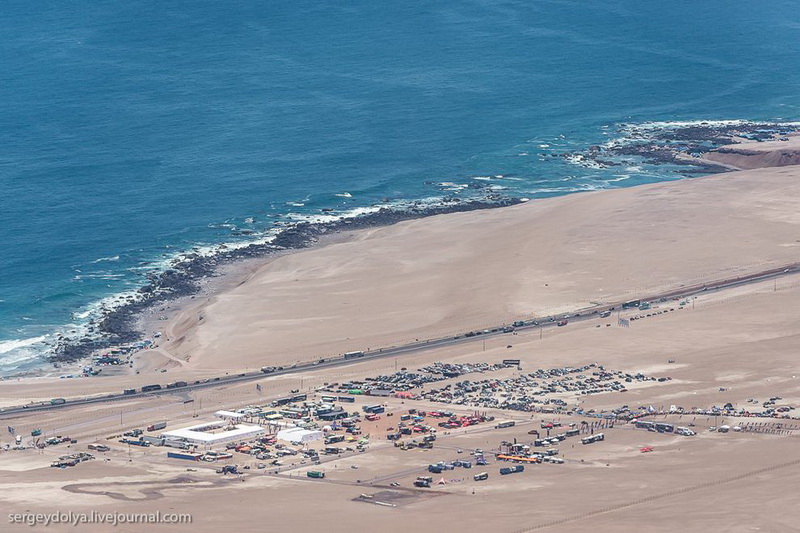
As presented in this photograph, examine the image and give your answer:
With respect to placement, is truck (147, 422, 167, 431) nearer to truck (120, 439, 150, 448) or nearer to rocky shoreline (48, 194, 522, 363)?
truck (120, 439, 150, 448)

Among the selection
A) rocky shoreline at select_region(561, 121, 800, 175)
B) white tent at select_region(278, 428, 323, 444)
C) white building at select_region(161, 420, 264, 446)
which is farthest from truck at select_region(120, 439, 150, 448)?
rocky shoreline at select_region(561, 121, 800, 175)

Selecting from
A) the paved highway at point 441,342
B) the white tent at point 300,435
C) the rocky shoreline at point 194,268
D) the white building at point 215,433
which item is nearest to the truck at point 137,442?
the white building at point 215,433

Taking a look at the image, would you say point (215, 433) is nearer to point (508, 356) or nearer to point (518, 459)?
point (518, 459)

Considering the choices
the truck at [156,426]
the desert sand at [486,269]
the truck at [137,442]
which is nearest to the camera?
the truck at [137,442]

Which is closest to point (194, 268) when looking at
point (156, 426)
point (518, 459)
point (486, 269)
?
point (486, 269)

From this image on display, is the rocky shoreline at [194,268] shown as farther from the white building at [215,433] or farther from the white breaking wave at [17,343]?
the white building at [215,433]
